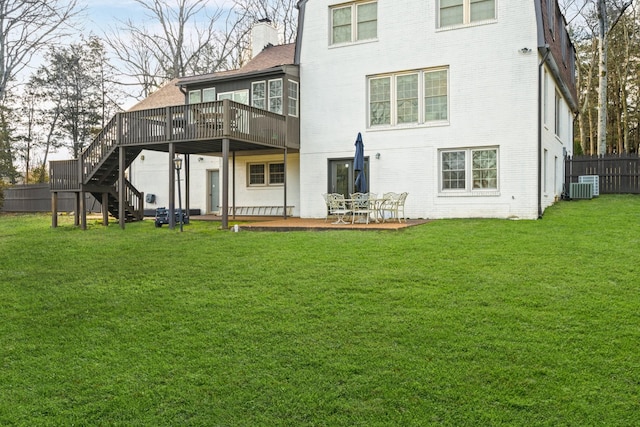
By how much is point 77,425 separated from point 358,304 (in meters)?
3.45

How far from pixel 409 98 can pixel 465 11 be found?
2.79 meters

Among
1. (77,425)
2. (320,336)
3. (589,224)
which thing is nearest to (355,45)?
(589,224)

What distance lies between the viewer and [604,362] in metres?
4.93

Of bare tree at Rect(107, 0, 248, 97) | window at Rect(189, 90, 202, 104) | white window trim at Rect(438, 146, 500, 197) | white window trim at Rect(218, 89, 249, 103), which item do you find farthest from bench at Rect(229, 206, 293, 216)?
bare tree at Rect(107, 0, 248, 97)

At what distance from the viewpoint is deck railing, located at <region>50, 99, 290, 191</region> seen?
14844 millimetres

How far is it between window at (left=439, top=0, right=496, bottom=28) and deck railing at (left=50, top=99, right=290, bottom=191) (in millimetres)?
5613

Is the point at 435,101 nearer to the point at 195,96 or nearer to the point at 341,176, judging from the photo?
the point at 341,176

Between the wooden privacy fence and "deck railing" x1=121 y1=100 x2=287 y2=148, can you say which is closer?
"deck railing" x1=121 y1=100 x2=287 y2=148

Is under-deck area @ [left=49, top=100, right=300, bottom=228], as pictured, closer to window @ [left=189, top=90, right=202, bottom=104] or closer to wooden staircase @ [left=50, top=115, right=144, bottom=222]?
wooden staircase @ [left=50, top=115, right=144, bottom=222]

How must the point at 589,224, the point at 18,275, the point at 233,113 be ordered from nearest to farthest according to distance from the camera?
the point at 18,275
the point at 589,224
the point at 233,113

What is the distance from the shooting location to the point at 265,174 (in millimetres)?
20500

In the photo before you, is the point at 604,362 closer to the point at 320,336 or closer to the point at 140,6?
the point at 320,336

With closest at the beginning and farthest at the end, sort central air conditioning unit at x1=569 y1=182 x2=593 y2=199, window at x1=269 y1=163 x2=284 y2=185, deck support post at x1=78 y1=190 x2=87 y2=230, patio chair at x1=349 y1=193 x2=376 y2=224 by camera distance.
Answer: patio chair at x1=349 y1=193 x2=376 y2=224 → deck support post at x1=78 y1=190 x2=87 y2=230 → central air conditioning unit at x1=569 y1=182 x2=593 y2=199 → window at x1=269 y1=163 x2=284 y2=185

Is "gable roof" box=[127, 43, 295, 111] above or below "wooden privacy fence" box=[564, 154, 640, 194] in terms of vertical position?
above
